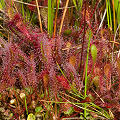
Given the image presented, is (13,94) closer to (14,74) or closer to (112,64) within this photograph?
(14,74)

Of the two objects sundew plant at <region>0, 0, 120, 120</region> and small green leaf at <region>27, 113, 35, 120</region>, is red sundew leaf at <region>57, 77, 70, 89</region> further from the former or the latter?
small green leaf at <region>27, 113, 35, 120</region>

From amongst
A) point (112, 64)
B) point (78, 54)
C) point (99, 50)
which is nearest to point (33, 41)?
point (78, 54)

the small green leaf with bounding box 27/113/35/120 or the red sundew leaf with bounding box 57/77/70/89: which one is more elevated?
the red sundew leaf with bounding box 57/77/70/89

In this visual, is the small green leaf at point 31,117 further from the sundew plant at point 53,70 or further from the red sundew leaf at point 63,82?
the red sundew leaf at point 63,82

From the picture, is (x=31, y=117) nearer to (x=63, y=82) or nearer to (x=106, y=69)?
(x=63, y=82)

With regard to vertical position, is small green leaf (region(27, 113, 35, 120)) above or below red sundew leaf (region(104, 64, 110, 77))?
below

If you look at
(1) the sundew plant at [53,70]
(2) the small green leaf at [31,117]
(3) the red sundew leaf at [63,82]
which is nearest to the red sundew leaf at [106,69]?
(1) the sundew plant at [53,70]

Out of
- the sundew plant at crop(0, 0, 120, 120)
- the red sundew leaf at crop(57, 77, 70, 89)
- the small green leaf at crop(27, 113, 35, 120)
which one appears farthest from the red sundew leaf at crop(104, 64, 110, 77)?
the small green leaf at crop(27, 113, 35, 120)

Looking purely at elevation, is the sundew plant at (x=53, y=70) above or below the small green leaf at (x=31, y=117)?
above

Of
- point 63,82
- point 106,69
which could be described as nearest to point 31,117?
point 63,82
